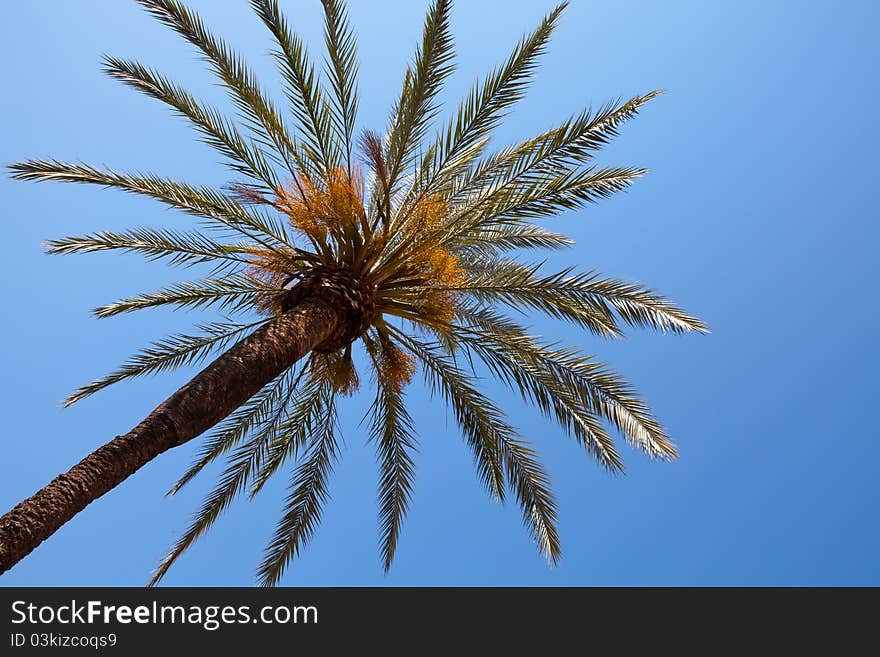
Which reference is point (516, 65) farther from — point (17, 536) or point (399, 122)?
point (17, 536)

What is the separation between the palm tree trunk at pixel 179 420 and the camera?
458 cm

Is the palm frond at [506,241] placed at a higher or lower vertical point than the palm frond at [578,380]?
higher

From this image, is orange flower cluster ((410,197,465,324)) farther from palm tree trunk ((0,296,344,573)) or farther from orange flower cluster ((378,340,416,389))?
palm tree trunk ((0,296,344,573))

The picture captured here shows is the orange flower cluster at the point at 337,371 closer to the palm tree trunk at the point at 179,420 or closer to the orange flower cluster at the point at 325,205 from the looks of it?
the palm tree trunk at the point at 179,420

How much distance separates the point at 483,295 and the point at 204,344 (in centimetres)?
367

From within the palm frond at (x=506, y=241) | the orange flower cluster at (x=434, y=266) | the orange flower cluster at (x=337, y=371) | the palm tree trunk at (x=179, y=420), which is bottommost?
the palm tree trunk at (x=179, y=420)

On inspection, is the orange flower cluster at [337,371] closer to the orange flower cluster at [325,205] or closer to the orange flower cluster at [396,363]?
the orange flower cluster at [396,363]

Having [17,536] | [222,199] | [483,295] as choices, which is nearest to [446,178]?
[483,295]

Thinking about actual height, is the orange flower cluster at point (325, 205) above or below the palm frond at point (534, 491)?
above

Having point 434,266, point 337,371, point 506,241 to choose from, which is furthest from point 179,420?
point 506,241

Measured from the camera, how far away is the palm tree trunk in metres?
4.58

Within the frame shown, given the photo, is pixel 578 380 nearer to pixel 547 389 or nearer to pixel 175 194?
pixel 547 389

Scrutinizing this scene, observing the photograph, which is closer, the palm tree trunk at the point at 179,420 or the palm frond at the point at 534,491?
the palm tree trunk at the point at 179,420

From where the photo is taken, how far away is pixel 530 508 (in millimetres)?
8906
